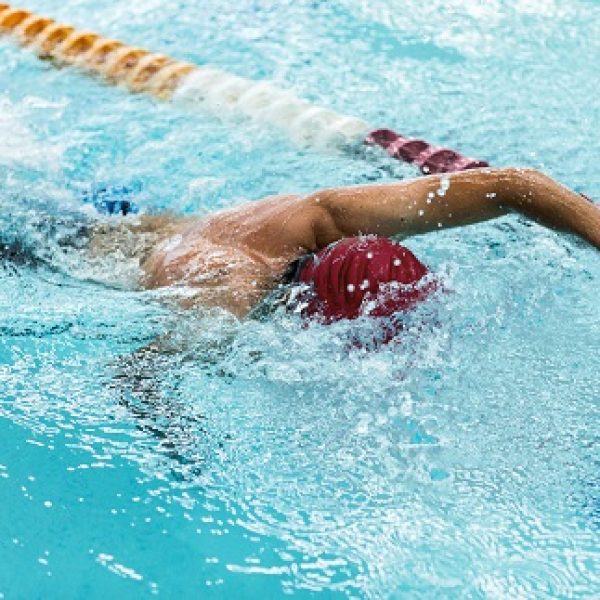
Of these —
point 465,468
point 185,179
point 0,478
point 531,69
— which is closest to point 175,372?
point 0,478

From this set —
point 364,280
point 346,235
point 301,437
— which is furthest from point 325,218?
point 301,437

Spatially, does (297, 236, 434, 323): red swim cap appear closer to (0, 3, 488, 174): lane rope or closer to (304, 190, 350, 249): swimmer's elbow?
(304, 190, 350, 249): swimmer's elbow

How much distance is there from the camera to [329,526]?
2312 mm

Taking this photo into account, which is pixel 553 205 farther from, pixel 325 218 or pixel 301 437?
pixel 301 437

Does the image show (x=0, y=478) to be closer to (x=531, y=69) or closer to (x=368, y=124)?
(x=368, y=124)

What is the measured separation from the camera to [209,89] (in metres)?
4.52

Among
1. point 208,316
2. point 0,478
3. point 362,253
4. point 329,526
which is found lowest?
point 0,478

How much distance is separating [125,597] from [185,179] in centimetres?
197

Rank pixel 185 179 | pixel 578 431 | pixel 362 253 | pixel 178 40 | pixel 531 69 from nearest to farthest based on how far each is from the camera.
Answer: pixel 362 253
pixel 578 431
pixel 185 179
pixel 531 69
pixel 178 40

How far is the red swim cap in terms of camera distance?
236cm

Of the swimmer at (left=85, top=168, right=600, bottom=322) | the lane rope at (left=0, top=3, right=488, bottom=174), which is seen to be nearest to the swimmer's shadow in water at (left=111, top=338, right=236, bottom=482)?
the swimmer at (left=85, top=168, right=600, bottom=322)

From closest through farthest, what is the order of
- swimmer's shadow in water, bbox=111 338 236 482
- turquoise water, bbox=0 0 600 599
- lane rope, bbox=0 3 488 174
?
1. turquoise water, bbox=0 0 600 599
2. swimmer's shadow in water, bbox=111 338 236 482
3. lane rope, bbox=0 3 488 174

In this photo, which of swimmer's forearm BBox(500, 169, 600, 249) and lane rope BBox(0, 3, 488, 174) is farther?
lane rope BBox(0, 3, 488, 174)

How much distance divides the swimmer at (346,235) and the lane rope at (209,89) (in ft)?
3.90
